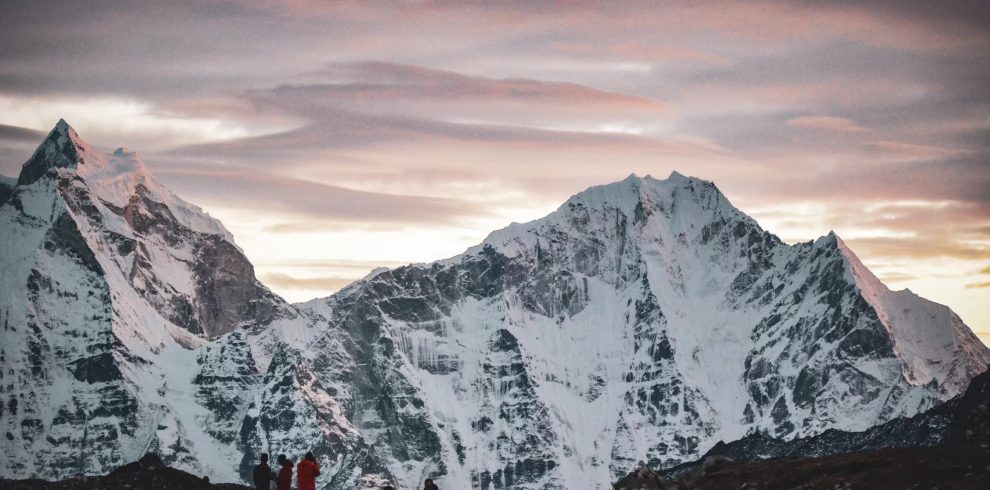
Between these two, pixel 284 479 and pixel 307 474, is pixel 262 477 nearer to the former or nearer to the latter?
pixel 284 479

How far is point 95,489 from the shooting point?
107 metres

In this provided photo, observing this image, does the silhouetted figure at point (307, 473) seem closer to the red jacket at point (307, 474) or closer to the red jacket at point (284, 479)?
the red jacket at point (307, 474)

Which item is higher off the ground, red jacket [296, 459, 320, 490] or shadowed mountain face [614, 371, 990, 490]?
red jacket [296, 459, 320, 490]

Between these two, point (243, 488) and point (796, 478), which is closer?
point (796, 478)

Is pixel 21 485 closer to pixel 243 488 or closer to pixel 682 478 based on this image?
pixel 243 488

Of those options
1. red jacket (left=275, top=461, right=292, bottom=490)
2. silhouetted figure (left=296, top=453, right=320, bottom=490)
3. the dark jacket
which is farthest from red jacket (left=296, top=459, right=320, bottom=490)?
the dark jacket

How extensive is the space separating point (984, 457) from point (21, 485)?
208 feet

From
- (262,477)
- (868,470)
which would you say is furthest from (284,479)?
(868,470)

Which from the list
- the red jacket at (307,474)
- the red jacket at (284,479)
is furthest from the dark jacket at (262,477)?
the red jacket at (307,474)

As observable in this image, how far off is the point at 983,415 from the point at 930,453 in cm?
960

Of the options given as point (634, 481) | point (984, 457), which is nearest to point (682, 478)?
point (634, 481)

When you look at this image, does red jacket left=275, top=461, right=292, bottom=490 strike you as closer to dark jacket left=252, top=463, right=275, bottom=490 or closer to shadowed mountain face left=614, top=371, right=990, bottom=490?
dark jacket left=252, top=463, right=275, bottom=490

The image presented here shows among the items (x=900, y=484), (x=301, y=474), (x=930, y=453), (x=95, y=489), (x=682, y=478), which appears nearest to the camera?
(x=301, y=474)

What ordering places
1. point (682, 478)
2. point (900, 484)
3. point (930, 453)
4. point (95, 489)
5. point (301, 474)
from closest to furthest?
point (301, 474) < point (900, 484) < point (930, 453) < point (95, 489) < point (682, 478)
